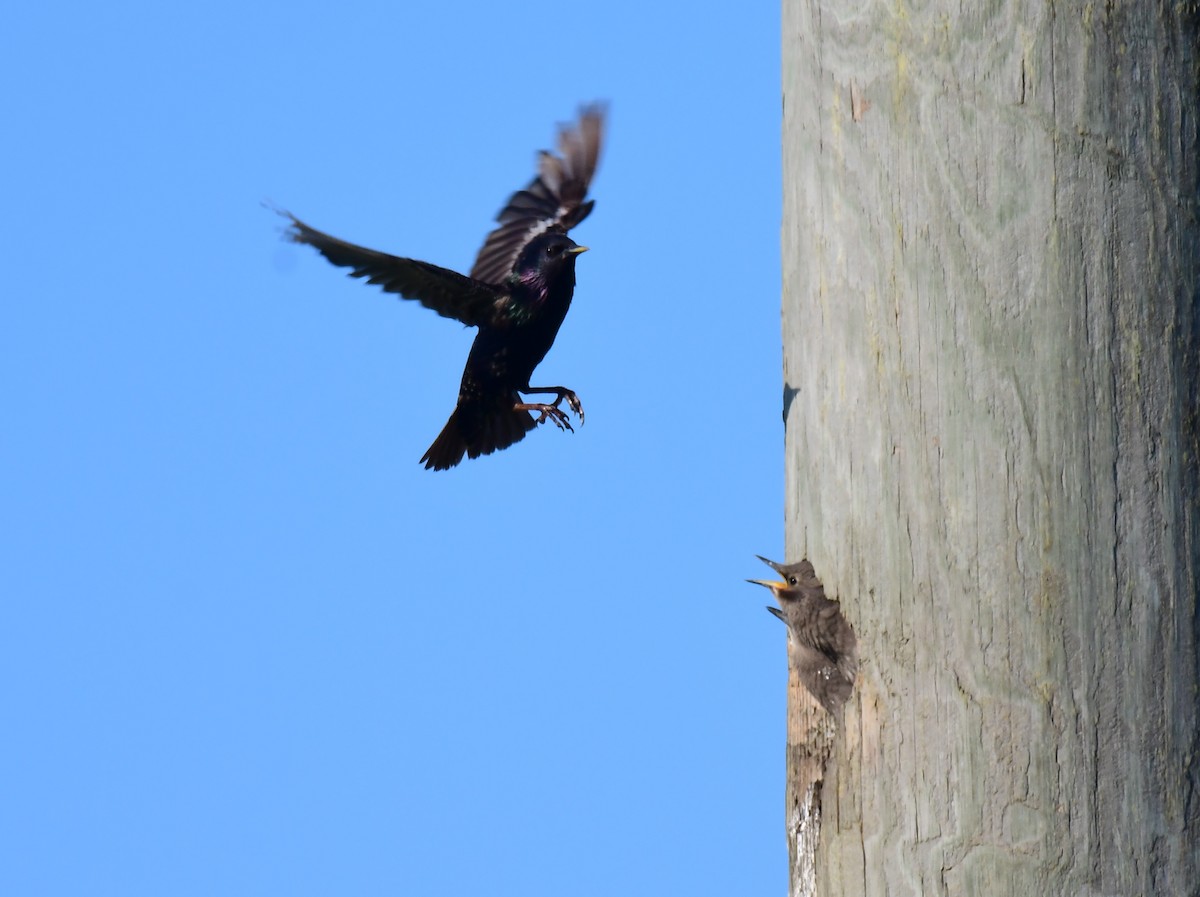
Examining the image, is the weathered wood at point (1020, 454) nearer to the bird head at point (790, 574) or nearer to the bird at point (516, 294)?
the bird head at point (790, 574)

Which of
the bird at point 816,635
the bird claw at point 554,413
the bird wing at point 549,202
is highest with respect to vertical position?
the bird wing at point 549,202

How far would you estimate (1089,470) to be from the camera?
7.24ft

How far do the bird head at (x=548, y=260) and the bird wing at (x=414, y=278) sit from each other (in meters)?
0.26

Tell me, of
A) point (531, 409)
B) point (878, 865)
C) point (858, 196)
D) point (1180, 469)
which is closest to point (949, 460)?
point (1180, 469)

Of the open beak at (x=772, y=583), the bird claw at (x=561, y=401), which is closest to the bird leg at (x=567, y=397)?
the bird claw at (x=561, y=401)

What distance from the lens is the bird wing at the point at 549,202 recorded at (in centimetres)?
623

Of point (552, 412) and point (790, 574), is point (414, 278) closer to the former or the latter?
point (552, 412)

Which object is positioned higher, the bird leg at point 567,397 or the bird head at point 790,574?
the bird leg at point 567,397

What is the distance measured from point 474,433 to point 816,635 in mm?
3802

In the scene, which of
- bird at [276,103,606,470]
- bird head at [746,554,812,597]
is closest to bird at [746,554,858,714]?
bird head at [746,554,812,597]

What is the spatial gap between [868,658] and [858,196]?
2.53ft

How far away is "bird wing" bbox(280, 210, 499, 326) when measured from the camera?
15.5 ft

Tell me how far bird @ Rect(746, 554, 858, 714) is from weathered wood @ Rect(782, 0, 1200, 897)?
52mm

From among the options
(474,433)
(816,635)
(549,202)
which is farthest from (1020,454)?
(549,202)
